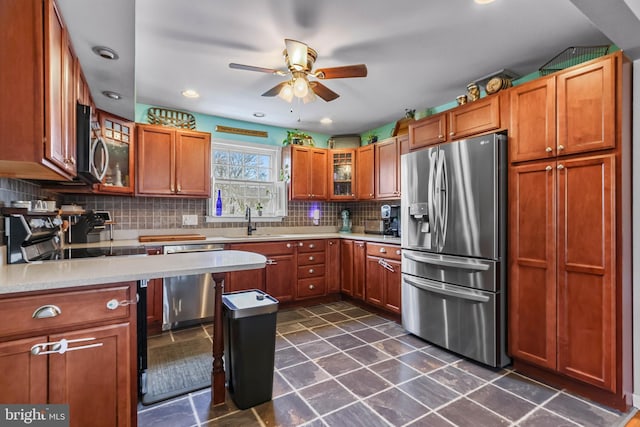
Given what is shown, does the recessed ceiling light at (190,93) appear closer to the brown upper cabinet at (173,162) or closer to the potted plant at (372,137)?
the brown upper cabinet at (173,162)

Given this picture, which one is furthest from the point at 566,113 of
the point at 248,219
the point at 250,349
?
the point at 248,219

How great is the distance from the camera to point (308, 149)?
4.38m

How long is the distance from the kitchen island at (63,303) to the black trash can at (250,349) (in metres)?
0.38

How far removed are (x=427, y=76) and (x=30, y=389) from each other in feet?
11.1

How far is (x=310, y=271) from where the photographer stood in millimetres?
3984

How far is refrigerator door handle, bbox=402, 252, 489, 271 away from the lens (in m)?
2.39

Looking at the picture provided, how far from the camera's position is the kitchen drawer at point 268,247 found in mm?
3487

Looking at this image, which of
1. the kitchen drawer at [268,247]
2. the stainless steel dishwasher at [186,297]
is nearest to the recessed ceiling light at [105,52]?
the stainless steel dishwasher at [186,297]

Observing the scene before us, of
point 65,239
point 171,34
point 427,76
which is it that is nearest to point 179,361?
point 65,239

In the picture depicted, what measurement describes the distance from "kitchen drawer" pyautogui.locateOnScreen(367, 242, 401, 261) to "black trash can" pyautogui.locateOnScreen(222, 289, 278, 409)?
173cm

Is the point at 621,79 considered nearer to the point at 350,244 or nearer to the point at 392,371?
the point at 392,371

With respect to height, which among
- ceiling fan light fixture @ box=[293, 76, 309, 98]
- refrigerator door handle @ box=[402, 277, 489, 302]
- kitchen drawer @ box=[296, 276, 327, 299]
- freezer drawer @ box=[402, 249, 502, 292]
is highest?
ceiling fan light fixture @ box=[293, 76, 309, 98]

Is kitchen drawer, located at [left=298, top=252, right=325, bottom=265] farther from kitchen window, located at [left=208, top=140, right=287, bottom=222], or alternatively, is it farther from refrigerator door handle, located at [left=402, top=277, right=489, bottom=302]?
refrigerator door handle, located at [left=402, top=277, right=489, bottom=302]

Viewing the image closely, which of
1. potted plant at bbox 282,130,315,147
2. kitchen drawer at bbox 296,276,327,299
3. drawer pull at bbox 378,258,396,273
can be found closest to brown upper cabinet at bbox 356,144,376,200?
potted plant at bbox 282,130,315,147
